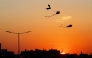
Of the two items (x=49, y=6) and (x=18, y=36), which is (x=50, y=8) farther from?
(x=18, y=36)

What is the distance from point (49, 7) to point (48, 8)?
2.60 ft

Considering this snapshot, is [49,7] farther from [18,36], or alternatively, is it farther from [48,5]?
[18,36]

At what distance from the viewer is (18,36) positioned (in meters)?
111

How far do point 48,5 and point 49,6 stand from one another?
0.35 meters

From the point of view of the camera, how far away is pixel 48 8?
5081cm

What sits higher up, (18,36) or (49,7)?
(18,36)

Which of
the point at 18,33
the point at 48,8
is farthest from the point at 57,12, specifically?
the point at 18,33

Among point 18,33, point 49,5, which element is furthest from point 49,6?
point 18,33

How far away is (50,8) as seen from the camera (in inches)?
2028

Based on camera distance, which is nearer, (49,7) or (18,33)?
(49,7)

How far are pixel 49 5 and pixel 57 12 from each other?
98.6 inches

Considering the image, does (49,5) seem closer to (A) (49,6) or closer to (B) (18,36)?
(A) (49,6)

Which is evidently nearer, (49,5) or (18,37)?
(49,5)

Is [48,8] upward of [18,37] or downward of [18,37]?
downward
